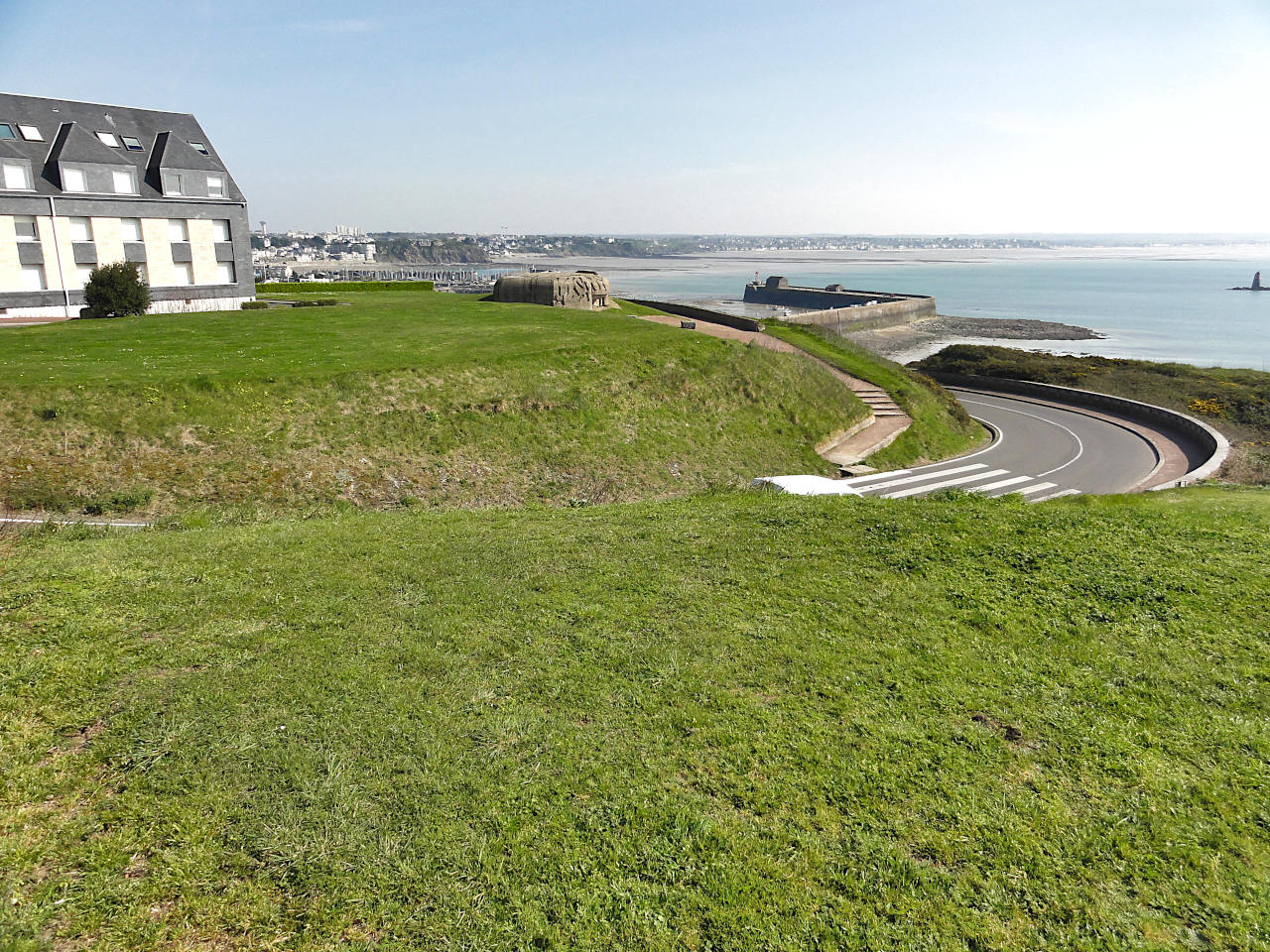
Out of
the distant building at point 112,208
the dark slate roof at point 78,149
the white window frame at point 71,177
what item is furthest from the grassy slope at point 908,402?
the white window frame at point 71,177

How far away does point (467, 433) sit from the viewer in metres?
21.2

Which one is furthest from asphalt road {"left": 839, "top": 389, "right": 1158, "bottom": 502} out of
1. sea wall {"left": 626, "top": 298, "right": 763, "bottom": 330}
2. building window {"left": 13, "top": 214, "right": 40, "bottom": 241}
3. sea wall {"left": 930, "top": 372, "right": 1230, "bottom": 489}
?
building window {"left": 13, "top": 214, "right": 40, "bottom": 241}

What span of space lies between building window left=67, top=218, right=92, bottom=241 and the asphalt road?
41613 mm

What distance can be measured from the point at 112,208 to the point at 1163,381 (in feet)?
221

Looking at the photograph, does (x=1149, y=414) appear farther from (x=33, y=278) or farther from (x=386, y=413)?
(x=33, y=278)

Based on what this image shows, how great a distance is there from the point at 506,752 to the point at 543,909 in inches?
64.9

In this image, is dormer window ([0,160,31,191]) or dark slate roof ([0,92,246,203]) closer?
dormer window ([0,160,31,191])

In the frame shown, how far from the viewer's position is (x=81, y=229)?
39.5m

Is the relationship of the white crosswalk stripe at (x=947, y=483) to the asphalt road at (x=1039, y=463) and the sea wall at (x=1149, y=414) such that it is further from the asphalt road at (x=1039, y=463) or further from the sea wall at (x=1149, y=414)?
the sea wall at (x=1149, y=414)

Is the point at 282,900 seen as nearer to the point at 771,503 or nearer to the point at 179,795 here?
the point at 179,795

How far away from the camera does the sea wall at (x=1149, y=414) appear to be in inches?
1222

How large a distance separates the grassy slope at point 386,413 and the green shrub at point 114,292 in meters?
2.29

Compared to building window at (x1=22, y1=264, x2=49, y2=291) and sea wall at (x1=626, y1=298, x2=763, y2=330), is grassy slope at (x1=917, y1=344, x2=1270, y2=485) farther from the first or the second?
building window at (x1=22, y1=264, x2=49, y2=291)

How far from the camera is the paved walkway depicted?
29156 millimetres
